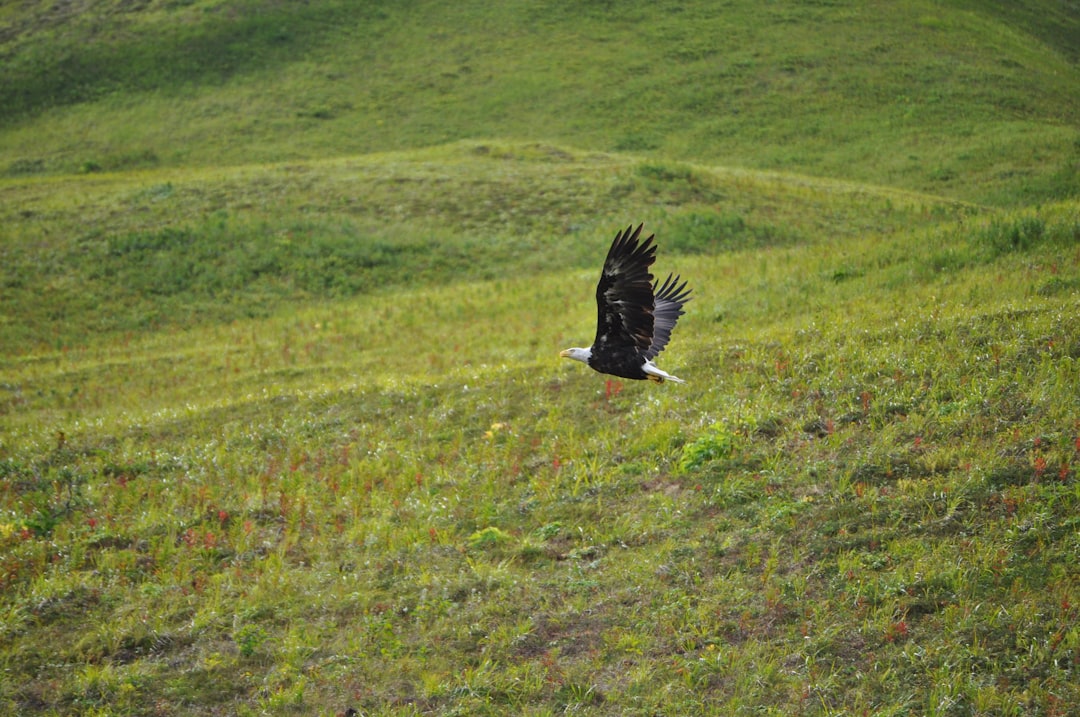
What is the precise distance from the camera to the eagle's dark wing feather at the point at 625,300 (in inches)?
410

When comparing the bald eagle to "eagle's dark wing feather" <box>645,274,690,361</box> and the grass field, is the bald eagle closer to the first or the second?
"eagle's dark wing feather" <box>645,274,690,361</box>

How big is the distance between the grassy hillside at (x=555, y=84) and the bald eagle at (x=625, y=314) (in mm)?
33399

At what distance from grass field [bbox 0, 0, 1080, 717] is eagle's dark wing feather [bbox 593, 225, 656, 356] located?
244 centimetres

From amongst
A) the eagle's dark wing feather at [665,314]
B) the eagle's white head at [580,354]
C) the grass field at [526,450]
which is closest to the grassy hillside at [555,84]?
the grass field at [526,450]

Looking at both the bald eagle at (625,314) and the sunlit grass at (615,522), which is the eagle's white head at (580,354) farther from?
the sunlit grass at (615,522)

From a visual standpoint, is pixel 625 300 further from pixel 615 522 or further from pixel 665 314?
pixel 615 522

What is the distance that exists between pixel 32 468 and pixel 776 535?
12.3 m

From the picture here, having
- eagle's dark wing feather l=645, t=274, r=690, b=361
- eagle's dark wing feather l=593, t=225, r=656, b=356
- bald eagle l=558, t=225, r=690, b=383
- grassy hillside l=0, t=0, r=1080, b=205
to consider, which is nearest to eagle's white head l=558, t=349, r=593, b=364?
bald eagle l=558, t=225, r=690, b=383

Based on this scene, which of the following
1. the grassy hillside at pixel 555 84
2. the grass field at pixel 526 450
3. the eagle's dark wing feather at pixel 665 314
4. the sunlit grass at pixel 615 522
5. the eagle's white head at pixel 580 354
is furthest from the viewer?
the grassy hillside at pixel 555 84

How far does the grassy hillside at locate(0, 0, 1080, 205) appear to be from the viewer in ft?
152

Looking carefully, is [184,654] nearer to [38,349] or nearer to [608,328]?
[608,328]

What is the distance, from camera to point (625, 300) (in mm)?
10945

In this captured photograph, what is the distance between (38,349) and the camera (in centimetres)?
2530

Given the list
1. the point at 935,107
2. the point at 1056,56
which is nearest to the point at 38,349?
the point at 935,107
